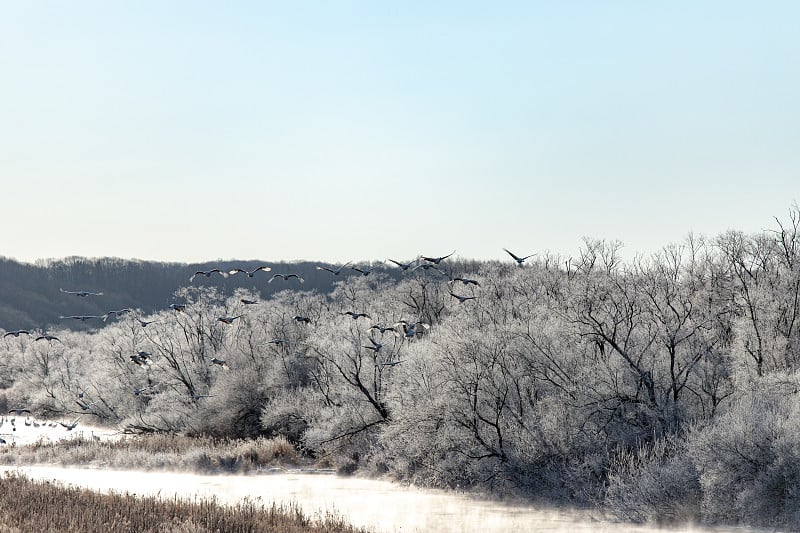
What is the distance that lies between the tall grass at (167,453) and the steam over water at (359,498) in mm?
914

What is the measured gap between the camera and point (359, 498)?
27516mm

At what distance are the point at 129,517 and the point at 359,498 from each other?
403 inches

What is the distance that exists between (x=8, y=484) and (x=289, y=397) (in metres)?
15.5

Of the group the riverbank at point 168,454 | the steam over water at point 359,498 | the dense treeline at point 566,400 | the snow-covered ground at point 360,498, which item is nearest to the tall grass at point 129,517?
the snow-covered ground at point 360,498

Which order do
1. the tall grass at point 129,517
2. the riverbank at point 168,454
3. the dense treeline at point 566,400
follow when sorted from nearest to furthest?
the tall grass at point 129,517 < the dense treeline at point 566,400 < the riverbank at point 168,454

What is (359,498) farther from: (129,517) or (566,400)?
(129,517)

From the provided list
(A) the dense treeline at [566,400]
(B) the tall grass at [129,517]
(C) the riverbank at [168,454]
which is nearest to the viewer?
(B) the tall grass at [129,517]

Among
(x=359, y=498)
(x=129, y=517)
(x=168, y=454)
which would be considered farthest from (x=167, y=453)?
(x=129, y=517)

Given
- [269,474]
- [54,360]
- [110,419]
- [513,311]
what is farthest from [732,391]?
[54,360]

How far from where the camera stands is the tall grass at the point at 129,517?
17281mm

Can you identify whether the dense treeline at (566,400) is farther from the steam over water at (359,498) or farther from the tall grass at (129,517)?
the tall grass at (129,517)

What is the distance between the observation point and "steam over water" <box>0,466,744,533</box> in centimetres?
2242

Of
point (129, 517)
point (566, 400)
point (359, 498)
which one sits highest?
point (566, 400)

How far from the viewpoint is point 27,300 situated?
630 feet
